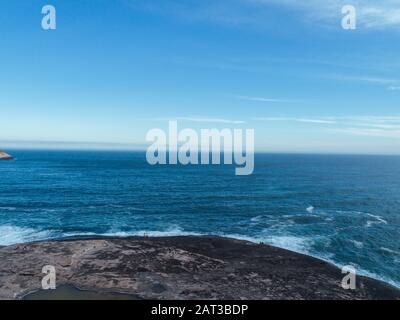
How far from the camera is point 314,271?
40719mm

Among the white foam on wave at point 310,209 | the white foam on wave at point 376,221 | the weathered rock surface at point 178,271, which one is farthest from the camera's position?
the white foam on wave at point 310,209

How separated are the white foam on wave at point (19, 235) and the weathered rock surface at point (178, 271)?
23.8ft

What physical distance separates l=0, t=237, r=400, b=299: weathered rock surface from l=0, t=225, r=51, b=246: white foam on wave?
7.25 metres

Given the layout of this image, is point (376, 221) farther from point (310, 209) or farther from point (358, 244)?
point (358, 244)

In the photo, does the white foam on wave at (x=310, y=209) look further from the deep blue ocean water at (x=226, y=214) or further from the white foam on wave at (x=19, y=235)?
the white foam on wave at (x=19, y=235)

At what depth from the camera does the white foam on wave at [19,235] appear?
5238 centimetres

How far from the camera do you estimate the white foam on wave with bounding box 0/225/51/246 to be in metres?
52.4

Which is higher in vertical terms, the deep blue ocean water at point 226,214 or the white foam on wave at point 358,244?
the deep blue ocean water at point 226,214

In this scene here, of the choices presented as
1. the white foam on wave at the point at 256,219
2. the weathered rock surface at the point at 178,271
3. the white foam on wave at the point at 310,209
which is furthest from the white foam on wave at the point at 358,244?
the white foam on wave at the point at 310,209

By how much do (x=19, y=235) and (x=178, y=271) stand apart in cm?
3143

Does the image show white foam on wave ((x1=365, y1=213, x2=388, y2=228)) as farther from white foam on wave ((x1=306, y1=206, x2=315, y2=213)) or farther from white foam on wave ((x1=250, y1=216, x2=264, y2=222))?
white foam on wave ((x1=250, y1=216, x2=264, y2=222))

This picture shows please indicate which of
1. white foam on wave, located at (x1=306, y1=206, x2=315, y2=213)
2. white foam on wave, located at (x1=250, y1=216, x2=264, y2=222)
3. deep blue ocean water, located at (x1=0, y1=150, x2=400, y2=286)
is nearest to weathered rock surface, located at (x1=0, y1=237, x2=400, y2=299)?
deep blue ocean water, located at (x1=0, y1=150, x2=400, y2=286)

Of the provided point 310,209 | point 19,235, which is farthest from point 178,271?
point 310,209
